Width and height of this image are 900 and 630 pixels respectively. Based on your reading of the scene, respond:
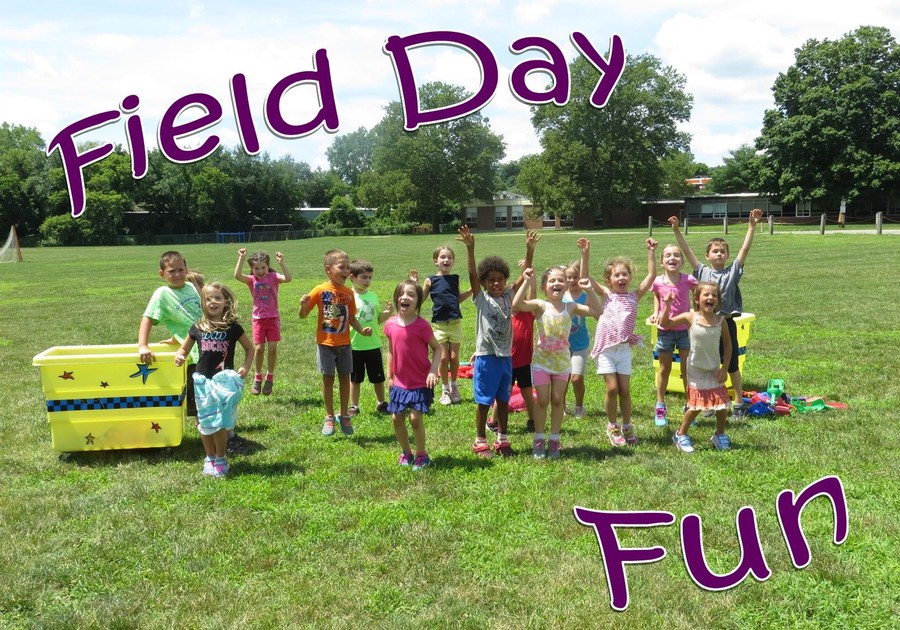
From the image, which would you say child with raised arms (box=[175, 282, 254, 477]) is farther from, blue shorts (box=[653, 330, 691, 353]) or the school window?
the school window

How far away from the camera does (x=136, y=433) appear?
20.5ft

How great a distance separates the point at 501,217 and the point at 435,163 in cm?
1524

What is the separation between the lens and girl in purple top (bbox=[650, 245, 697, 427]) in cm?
694

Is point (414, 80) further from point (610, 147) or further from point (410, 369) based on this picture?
point (610, 147)

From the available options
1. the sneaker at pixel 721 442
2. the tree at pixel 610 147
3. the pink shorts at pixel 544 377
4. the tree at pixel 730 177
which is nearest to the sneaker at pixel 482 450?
the pink shorts at pixel 544 377

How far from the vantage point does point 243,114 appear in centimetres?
514

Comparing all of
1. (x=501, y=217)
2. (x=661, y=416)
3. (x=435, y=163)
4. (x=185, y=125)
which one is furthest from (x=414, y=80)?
(x=501, y=217)

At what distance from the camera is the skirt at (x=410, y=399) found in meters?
5.74

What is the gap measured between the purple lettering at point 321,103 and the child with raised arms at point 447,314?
2602mm

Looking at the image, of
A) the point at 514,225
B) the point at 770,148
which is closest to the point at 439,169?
the point at 514,225

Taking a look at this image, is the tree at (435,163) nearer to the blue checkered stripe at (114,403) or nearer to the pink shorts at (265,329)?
the pink shorts at (265,329)

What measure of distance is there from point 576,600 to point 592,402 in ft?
14.0

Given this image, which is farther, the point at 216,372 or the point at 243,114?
the point at 216,372

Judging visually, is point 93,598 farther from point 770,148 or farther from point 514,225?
point 514,225
